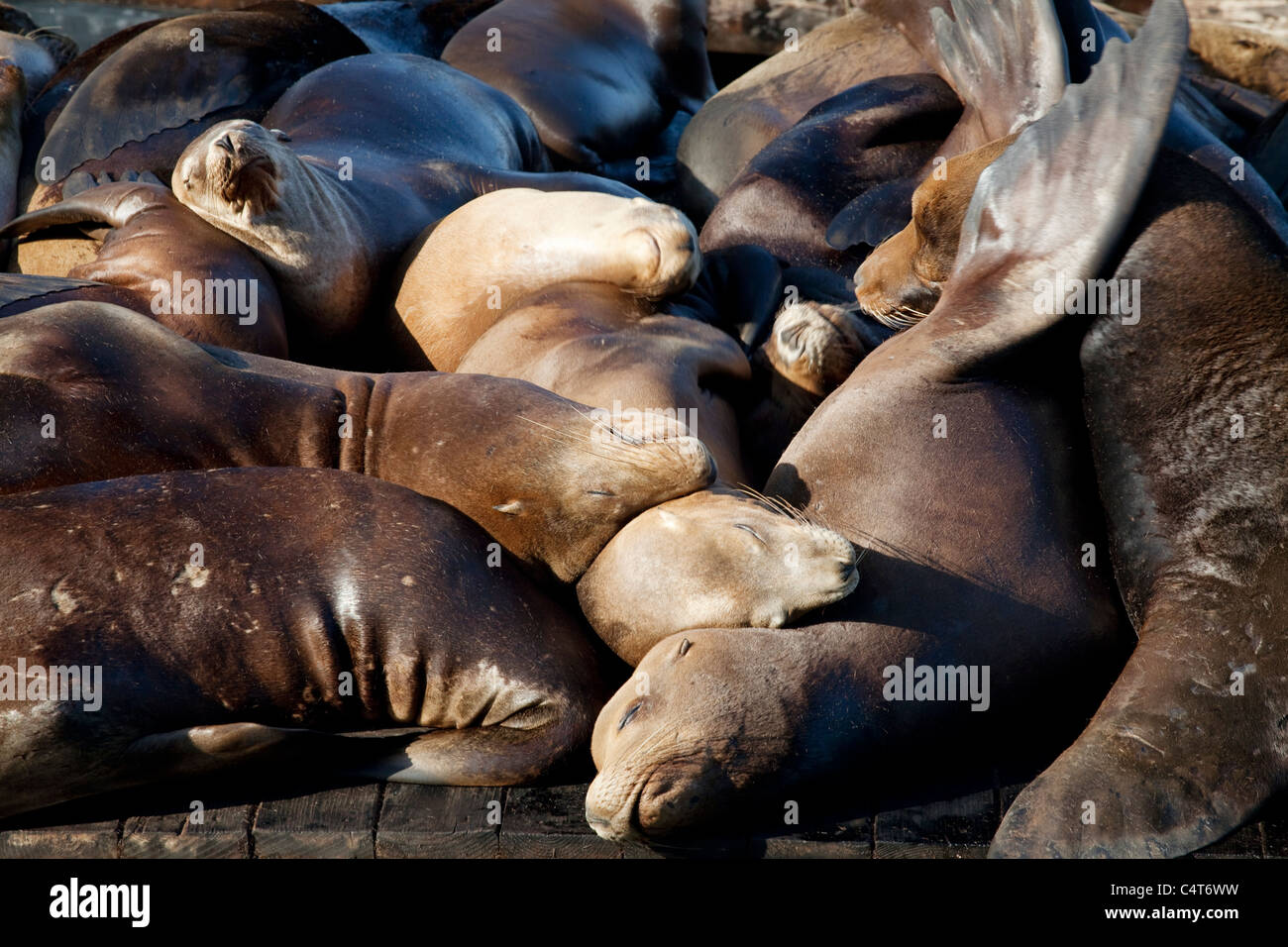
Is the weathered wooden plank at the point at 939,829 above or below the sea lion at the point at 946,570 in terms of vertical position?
below

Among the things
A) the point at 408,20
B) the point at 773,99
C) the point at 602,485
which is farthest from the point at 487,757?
the point at 408,20

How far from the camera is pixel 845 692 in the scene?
9.25ft

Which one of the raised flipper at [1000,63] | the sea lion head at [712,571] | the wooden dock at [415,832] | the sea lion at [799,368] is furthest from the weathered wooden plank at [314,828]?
the raised flipper at [1000,63]

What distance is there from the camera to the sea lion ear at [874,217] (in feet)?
15.9

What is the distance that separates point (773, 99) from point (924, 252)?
2561 mm

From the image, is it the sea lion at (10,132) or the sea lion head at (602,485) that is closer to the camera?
the sea lion head at (602,485)

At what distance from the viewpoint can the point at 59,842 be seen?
109 inches

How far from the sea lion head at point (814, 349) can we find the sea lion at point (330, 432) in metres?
0.82

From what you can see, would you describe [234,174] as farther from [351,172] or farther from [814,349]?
[814,349]

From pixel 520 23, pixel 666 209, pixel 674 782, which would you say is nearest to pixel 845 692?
pixel 674 782

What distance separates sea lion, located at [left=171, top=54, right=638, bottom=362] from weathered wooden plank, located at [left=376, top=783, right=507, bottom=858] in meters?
2.12

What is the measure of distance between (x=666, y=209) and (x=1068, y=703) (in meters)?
2.09

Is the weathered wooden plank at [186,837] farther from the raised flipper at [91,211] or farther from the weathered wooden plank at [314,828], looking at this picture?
the raised flipper at [91,211]
